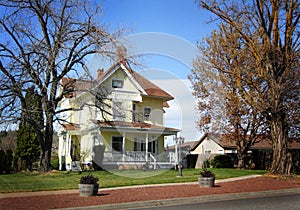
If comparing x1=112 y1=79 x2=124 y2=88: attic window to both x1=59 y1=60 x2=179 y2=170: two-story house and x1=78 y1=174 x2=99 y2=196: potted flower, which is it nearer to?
x1=59 y1=60 x2=179 y2=170: two-story house

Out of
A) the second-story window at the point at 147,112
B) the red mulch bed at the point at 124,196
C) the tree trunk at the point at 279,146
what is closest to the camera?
the red mulch bed at the point at 124,196

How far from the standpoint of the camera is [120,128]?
26016 mm

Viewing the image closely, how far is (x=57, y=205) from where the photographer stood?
31.5 feet

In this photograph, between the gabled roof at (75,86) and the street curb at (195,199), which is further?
the gabled roof at (75,86)

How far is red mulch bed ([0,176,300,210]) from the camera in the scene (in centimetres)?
984

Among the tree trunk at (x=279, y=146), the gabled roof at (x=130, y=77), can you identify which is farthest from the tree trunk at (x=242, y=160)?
the tree trunk at (x=279, y=146)

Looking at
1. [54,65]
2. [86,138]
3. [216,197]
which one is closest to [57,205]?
[216,197]

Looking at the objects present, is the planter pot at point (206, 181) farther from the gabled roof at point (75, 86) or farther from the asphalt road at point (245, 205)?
the gabled roof at point (75, 86)

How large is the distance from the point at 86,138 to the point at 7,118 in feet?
35.8

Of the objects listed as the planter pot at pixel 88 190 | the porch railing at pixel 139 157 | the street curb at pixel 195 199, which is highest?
the porch railing at pixel 139 157

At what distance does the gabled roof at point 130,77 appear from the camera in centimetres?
2166

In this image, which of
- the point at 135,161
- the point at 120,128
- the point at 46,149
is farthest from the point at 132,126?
the point at 46,149

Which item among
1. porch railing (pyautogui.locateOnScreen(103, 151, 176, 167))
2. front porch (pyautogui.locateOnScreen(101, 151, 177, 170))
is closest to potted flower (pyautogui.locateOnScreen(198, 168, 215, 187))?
front porch (pyautogui.locateOnScreen(101, 151, 177, 170))

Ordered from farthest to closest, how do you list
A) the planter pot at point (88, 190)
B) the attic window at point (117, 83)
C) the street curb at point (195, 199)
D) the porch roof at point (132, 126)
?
the attic window at point (117, 83)
the porch roof at point (132, 126)
the planter pot at point (88, 190)
the street curb at point (195, 199)
